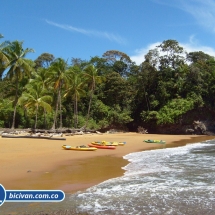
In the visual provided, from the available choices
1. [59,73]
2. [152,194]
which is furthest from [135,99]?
[152,194]

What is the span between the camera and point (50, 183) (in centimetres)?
820

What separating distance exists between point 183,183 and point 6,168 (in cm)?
639

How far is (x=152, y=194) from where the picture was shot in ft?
24.4

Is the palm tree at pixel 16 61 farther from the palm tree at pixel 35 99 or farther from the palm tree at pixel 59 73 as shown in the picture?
the palm tree at pixel 59 73

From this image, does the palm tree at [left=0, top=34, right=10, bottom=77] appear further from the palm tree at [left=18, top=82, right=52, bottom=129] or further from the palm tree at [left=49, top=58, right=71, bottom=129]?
the palm tree at [left=49, top=58, right=71, bottom=129]

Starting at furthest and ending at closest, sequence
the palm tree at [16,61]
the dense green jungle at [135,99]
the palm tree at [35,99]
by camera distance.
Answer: the dense green jungle at [135,99], the palm tree at [16,61], the palm tree at [35,99]

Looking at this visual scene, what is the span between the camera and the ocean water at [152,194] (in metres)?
6.12

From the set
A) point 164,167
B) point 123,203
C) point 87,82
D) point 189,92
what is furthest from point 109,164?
point 189,92

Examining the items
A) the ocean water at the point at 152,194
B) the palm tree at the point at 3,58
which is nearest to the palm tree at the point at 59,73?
the palm tree at the point at 3,58

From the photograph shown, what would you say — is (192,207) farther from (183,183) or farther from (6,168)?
(6,168)

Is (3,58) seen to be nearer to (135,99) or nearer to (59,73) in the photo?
(59,73)

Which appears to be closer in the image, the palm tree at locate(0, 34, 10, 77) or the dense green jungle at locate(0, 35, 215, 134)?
the palm tree at locate(0, 34, 10, 77)

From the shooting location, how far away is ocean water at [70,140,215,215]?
20.1ft

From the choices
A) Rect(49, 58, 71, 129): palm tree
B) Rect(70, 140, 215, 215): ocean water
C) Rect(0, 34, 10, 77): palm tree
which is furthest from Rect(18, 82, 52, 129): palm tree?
Rect(70, 140, 215, 215): ocean water
